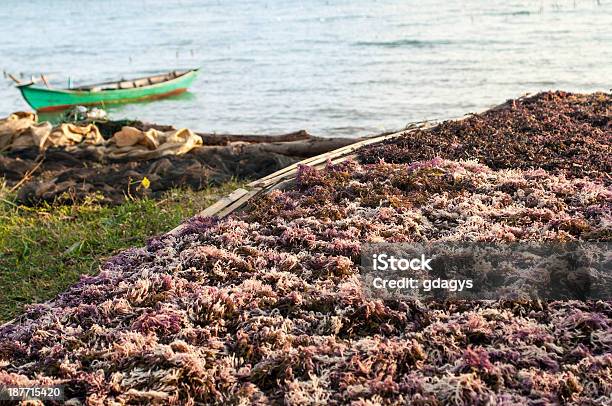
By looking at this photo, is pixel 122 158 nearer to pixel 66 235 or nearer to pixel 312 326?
pixel 66 235

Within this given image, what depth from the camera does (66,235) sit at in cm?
807

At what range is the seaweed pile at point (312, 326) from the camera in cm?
353

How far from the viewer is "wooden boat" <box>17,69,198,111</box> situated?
22.0 metres

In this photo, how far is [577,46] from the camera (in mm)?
33062

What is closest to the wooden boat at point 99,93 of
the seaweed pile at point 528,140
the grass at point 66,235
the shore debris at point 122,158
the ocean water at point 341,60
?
the ocean water at point 341,60

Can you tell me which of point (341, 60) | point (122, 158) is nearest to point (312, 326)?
point (122, 158)

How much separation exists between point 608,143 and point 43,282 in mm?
6019

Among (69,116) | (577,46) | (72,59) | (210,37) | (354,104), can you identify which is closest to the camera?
(69,116)

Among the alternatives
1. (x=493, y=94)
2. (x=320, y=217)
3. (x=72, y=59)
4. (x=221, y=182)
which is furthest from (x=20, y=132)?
(x=72, y=59)

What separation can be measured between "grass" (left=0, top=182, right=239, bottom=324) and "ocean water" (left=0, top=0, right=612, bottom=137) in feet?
34.3

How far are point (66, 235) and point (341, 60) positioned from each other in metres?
28.2

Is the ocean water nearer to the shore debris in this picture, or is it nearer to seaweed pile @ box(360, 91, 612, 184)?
the shore debris

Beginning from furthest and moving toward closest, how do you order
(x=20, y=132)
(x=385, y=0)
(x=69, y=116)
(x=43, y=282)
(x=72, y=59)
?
(x=385, y=0) → (x=72, y=59) → (x=69, y=116) → (x=20, y=132) → (x=43, y=282)

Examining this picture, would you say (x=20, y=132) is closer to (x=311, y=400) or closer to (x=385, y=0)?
(x=311, y=400)
